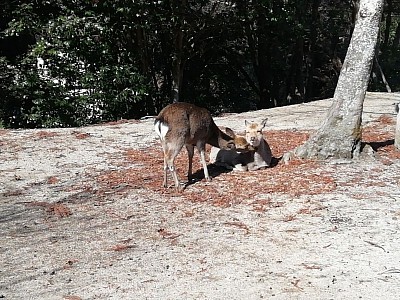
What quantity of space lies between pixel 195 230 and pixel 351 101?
10.3 ft

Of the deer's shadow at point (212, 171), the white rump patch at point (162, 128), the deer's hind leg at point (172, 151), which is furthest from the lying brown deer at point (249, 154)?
the white rump patch at point (162, 128)

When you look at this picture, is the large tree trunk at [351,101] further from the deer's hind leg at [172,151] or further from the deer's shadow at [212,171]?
the deer's hind leg at [172,151]

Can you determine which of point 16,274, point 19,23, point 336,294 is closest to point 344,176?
point 336,294

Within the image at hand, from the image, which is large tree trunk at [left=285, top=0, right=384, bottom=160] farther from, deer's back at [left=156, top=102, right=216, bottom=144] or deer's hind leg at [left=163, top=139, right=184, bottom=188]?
deer's hind leg at [left=163, top=139, right=184, bottom=188]

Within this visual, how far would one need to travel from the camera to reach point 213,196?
6938mm

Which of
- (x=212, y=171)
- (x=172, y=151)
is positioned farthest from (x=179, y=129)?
(x=212, y=171)

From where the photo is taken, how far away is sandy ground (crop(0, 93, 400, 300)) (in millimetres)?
4688

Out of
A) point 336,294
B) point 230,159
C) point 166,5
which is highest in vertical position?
point 166,5

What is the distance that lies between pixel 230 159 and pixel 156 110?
8085 mm

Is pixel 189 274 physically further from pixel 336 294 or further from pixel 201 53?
pixel 201 53

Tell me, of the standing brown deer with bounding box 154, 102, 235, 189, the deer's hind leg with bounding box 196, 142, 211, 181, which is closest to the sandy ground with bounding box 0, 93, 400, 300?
the deer's hind leg with bounding box 196, 142, 211, 181

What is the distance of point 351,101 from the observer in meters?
7.96

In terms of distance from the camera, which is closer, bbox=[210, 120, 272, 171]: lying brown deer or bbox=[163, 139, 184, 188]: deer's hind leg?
bbox=[163, 139, 184, 188]: deer's hind leg

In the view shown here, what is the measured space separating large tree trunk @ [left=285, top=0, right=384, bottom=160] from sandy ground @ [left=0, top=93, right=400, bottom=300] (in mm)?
221
